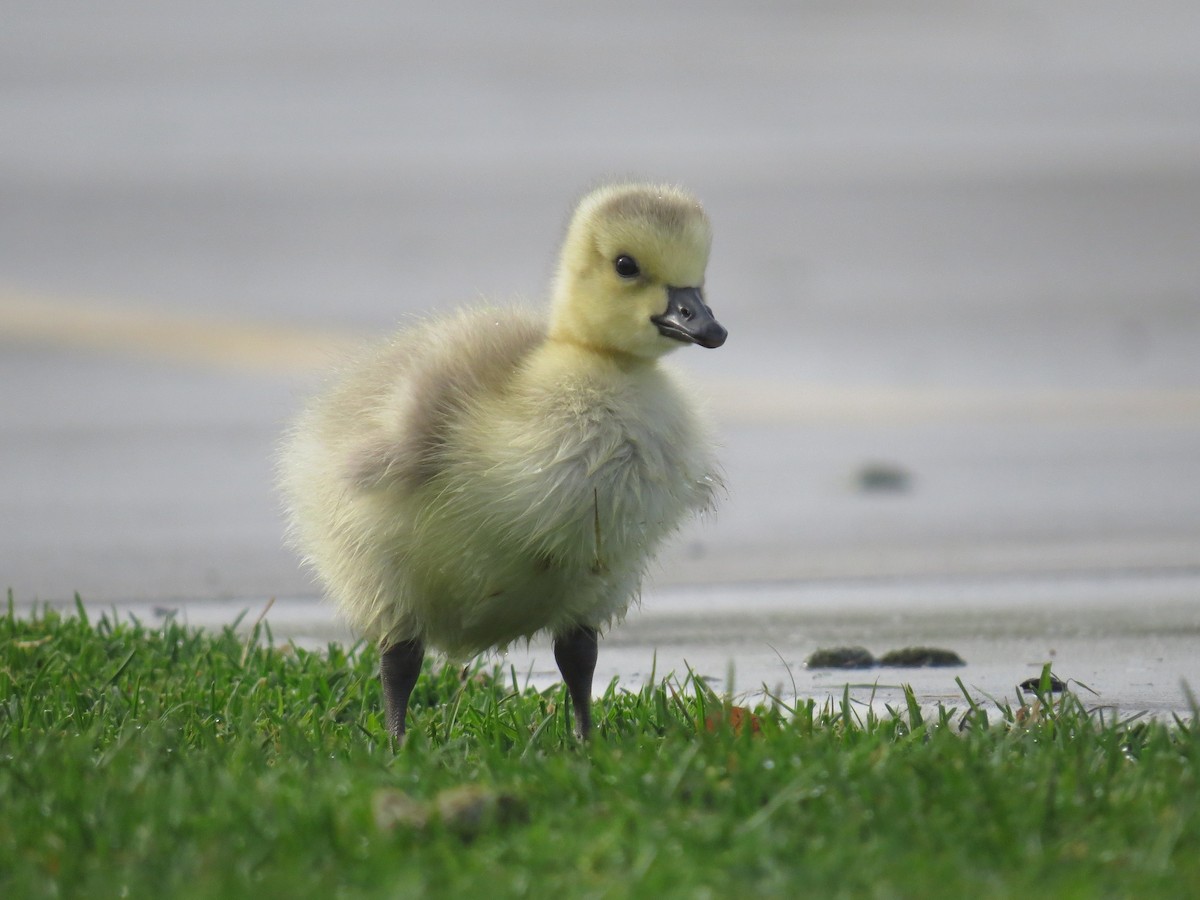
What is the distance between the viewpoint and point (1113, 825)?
2.53 m

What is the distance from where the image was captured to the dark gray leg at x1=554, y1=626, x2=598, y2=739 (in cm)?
355

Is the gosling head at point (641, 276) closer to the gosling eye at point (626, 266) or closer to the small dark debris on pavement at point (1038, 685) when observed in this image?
the gosling eye at point (626, 266)

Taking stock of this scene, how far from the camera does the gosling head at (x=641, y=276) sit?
3.46 m

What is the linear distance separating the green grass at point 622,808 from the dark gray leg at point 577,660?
0.12m

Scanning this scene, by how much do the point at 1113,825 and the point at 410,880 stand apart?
3.50ft

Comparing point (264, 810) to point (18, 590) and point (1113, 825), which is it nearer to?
point (1113, 825)

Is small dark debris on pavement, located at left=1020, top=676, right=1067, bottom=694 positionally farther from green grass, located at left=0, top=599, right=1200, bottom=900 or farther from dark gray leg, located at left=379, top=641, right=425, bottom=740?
dark gray leg, located at left=379, top=641, right=425, bottom=740

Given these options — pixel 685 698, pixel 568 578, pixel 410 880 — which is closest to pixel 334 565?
pixel 568 578

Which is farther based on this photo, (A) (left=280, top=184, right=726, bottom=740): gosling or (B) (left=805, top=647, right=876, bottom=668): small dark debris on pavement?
(B) (left=805, top=647, right=876, bottom=668): small dark debris on pavement

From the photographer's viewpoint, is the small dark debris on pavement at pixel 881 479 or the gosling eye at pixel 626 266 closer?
the gosling eye at pixel 626 266

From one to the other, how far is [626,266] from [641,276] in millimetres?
42

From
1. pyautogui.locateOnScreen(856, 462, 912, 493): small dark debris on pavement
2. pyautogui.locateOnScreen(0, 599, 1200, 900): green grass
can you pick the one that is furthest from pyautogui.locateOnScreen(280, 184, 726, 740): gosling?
pyautogui.locateOnScreen(856, 462, 912, 493): small dark debris on pavement

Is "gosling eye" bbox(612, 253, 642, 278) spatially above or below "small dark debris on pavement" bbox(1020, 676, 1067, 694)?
above

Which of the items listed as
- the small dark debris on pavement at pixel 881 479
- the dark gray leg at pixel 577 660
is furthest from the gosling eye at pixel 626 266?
the small dark debris on pavement at pixel 881 479
